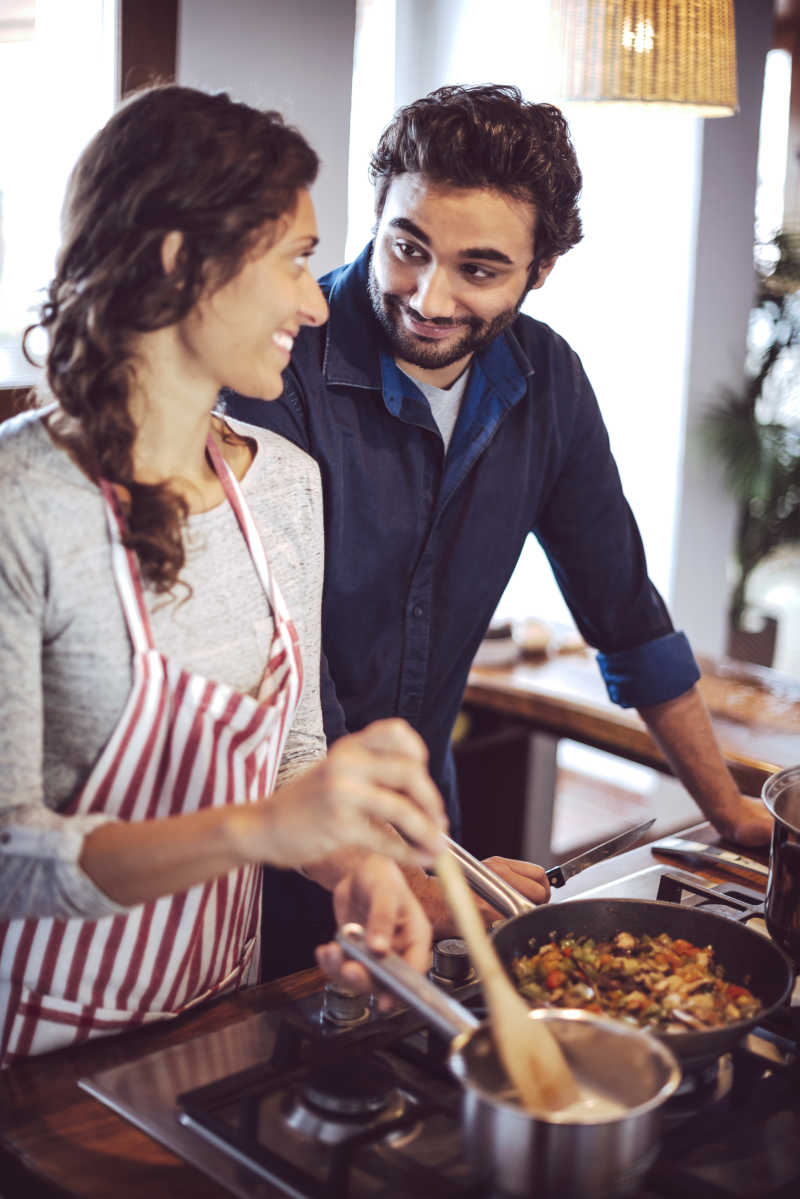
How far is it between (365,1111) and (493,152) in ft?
4.08

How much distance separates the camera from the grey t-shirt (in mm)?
1079

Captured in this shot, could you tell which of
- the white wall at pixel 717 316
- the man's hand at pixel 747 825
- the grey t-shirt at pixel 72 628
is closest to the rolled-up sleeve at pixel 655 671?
the man's hand at pixel 747 825

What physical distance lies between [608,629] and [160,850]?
110cm

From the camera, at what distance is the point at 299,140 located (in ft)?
4.10

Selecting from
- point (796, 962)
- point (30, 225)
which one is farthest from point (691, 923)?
point (30, 225)

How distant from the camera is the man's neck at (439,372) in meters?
1.86

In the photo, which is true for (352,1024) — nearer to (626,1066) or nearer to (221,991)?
(221,991)

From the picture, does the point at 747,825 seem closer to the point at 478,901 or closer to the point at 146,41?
the point at 478,901

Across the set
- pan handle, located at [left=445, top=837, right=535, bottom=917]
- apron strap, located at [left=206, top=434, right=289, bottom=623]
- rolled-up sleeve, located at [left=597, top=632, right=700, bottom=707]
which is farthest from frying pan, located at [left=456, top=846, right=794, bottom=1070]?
rolled-up sleeve, located at [left=597, top=632, right=700, bottom=707]

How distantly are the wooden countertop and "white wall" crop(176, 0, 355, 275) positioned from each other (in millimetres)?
1125

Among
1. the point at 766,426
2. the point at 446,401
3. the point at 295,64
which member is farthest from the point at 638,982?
the point at 766,426

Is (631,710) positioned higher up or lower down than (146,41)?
lower down

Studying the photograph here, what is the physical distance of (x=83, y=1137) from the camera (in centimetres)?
105

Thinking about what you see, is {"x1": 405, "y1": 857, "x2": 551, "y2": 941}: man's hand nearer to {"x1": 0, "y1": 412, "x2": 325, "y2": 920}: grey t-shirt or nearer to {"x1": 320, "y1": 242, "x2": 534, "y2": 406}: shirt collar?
{"x1": 0, "y1": 412, "x2": 325, "y2": 920}: grey t-shirt
